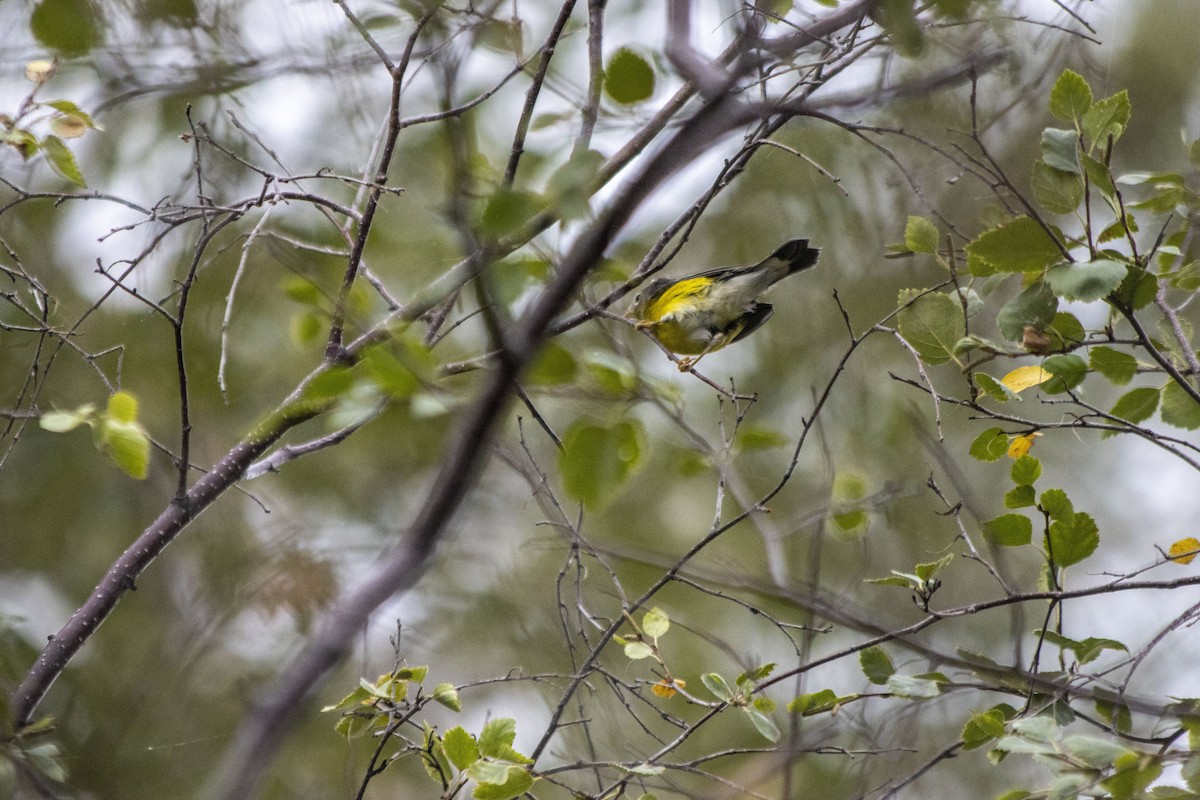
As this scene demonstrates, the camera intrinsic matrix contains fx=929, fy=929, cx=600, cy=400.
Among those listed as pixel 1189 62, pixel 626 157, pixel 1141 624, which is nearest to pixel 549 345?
pixel 626 157

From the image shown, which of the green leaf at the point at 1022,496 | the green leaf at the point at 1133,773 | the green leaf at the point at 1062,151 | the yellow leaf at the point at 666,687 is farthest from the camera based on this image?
the yellow leaf at the point at 666,687

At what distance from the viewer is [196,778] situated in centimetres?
333

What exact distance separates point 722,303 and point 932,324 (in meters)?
1.58

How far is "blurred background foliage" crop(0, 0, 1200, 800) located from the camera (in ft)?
6.55

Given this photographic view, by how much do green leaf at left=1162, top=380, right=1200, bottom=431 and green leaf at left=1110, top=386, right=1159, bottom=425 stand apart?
57 mm

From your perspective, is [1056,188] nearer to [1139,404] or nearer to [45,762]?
[1139,404]

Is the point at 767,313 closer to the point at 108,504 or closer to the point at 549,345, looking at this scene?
the point at 549,345

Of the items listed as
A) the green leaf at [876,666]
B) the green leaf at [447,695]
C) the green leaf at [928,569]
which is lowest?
the green leaf at [447,695]

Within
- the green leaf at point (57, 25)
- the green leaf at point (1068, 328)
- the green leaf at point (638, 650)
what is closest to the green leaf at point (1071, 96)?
the green leaf at point (1068, 328)

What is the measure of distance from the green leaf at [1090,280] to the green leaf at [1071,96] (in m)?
0.28

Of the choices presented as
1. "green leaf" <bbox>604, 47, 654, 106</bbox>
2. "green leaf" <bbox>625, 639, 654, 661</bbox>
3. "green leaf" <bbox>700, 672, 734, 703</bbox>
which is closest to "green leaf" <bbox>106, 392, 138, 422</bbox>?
"green leaf" <bbox>604, 47, 654, 106</bbox>

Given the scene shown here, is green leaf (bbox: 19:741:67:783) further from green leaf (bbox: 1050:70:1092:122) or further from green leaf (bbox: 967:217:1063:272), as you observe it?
green leaf (bbox: 1050:70:1092:122)

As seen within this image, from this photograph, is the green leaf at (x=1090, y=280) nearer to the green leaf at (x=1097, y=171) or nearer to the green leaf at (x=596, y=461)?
the green leaf at (x=1097, y=171)

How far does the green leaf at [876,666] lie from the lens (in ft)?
5.30
